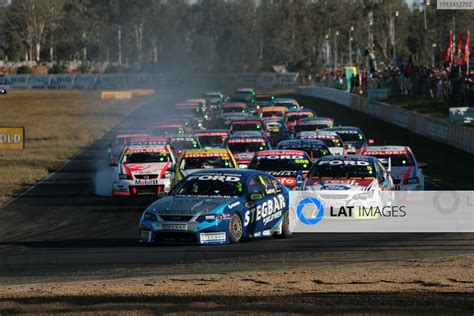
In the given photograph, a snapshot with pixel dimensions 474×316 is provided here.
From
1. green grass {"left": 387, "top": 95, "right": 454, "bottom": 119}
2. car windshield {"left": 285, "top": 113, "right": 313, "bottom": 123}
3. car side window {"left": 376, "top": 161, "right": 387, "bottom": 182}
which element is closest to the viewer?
car side window {"left": 376, "top": 161, "right": 387, "bottom": 182}

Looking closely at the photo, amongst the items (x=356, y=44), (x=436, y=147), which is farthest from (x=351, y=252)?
(x=356, y=44)

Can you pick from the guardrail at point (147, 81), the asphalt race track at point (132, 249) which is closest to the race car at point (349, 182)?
the asphalt race track at point (132, 249)

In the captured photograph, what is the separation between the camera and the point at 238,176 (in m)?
18.3

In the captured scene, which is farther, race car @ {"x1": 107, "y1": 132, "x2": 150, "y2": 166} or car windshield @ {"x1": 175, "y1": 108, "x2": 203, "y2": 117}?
car windshield @ {"x1": 175, "y1": 108, "x2": 203, "y2": 117}

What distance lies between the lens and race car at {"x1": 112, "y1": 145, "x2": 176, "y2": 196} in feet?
85.4

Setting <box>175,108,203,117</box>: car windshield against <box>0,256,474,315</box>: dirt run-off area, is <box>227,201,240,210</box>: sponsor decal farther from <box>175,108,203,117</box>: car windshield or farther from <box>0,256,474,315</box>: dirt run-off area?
<box>175,108,203,117</box>: car windshield

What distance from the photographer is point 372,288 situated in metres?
12.4

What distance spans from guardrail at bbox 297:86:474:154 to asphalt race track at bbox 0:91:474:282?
17.3 m

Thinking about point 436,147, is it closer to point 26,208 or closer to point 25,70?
point 26,208

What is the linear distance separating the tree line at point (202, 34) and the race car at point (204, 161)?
11155 centimetres

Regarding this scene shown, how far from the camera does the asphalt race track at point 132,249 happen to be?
50.3 ft

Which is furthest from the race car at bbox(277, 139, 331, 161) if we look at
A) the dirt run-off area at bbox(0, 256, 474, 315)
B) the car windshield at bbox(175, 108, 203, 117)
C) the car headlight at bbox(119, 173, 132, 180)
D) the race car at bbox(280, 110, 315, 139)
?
the car windshield at bbox(175, 108, 203, 117)

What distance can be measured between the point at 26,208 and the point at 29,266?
9828 millimetres

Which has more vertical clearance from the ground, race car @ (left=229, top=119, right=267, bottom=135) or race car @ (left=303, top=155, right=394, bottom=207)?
race car @ (left=303, top=155, right=394, bottom=207)
